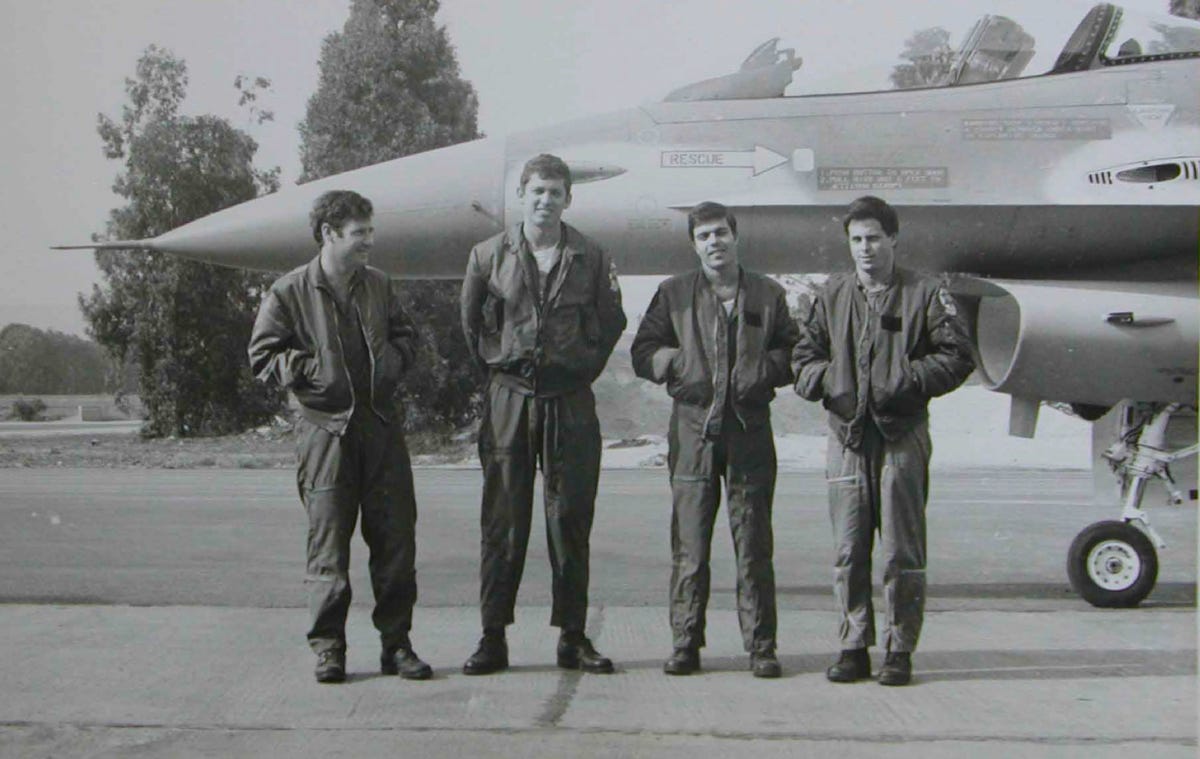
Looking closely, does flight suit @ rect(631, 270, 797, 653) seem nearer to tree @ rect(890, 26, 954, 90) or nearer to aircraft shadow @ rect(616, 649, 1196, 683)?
aircraft shadow @ rect(616, 649, 1196, 683)

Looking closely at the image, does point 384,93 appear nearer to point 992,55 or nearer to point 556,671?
point 992,55

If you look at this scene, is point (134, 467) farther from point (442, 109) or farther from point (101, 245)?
point (101, 245)

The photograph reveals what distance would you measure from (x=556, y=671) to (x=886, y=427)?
153 centimetres

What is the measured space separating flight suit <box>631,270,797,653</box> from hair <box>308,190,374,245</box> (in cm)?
123

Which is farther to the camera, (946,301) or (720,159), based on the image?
(720,159)

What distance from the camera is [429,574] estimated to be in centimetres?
805

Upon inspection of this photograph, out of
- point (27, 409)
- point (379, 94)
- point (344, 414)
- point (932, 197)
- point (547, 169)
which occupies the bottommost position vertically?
point (27, 409)

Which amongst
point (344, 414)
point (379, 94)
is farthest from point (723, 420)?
point (379, 94)

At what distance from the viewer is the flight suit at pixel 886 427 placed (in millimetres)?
4797

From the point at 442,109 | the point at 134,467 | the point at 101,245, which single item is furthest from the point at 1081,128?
the point at 134,467

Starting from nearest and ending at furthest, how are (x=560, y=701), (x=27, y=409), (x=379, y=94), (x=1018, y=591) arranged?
(x=560, y=701) → (x=1018, y=591) → (x=379, y=94) → (x=27, y=409)

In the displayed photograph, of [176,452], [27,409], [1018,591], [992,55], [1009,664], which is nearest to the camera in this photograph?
[1009,664]

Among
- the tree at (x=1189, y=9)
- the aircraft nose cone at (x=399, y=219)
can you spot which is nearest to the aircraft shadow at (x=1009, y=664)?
the aircraft nose cone at (x=399, y=219)

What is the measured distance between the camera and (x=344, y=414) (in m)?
4.85
